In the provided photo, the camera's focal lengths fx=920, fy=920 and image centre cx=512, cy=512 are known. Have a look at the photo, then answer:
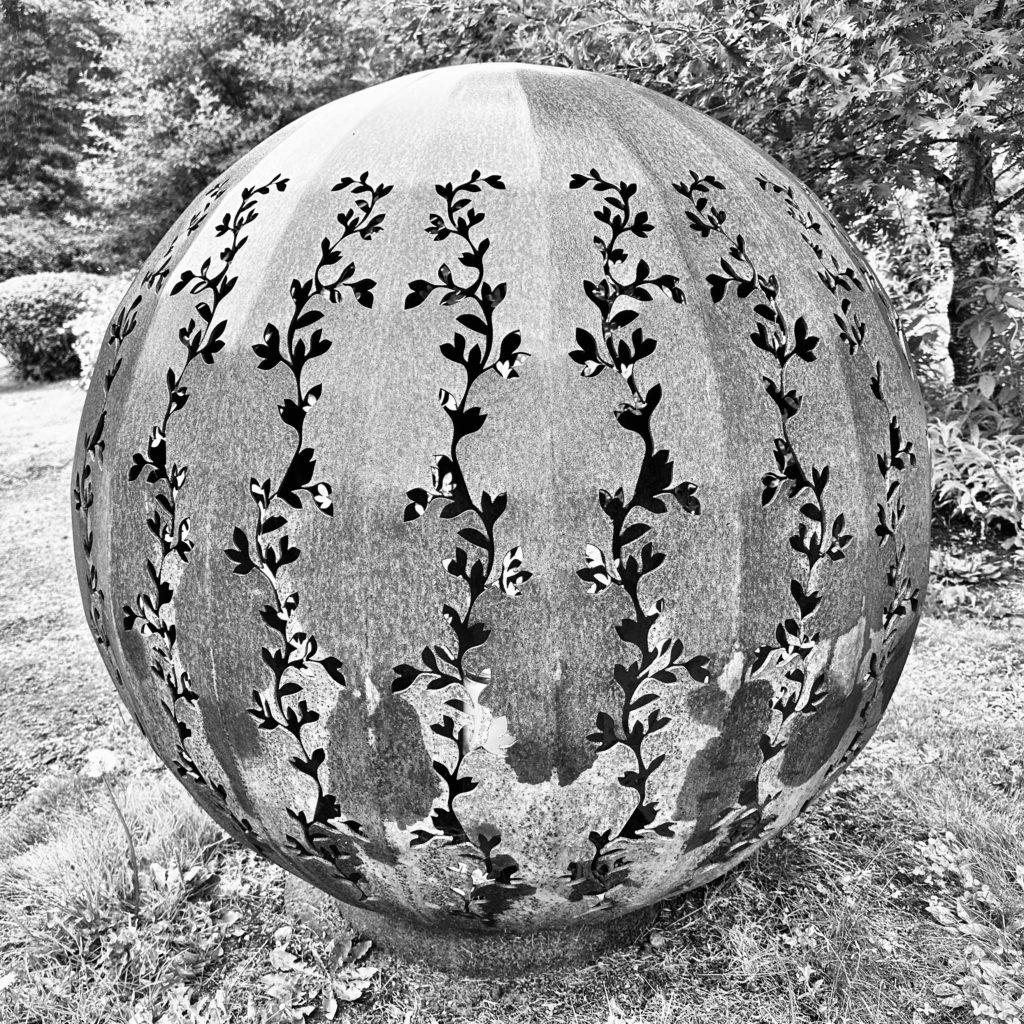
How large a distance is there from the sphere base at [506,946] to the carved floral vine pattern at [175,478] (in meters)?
0.82

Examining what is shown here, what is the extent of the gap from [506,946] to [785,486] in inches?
58.3

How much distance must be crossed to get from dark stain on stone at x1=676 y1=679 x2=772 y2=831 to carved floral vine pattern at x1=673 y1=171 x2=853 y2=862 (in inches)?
1.0

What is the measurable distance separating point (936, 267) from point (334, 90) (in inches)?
480

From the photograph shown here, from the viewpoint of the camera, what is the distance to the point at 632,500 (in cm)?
165

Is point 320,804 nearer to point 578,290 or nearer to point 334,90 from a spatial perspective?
point 578,290

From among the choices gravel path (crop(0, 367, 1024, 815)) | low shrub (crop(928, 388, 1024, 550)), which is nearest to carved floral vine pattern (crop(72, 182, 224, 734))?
gravel path (crop(0, 367, 1024, 815))

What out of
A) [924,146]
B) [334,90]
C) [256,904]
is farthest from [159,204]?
[256,904]

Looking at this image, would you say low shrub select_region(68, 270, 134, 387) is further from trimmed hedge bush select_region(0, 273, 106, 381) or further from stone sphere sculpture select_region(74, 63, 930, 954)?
stone sphere sculpture select_region(74, 63, 930, 954)

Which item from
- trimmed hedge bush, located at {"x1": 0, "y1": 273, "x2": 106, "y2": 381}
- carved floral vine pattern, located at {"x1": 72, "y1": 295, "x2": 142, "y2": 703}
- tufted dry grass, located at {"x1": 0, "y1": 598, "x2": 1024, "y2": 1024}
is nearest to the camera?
carved floral vine pattern, located at {"x1": 72, "y1": 295, "x2": 142, "y2": 703}

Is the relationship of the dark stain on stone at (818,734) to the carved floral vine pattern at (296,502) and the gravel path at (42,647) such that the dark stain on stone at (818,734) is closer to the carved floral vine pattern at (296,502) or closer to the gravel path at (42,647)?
the carved floral vine pattern at (296,502)

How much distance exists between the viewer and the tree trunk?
4.84 m

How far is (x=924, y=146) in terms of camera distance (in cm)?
441

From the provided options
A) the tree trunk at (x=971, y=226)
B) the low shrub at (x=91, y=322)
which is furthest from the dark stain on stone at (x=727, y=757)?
the low shrub at (x=91, y=322)

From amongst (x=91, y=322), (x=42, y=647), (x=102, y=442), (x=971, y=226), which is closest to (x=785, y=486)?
(x=102, y=442)
